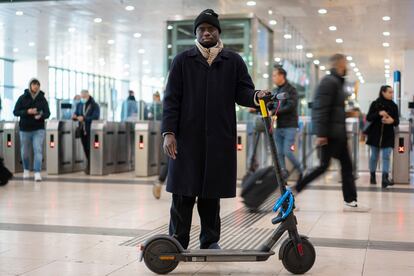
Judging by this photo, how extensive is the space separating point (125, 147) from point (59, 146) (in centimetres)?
151

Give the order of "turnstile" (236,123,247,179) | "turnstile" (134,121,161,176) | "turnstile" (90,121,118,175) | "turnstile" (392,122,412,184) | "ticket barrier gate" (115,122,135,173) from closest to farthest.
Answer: "turnstile" (392,122,412,184) < "turnstile" (236,123,247,179) < "turnstile" (134,121,161,176) < "turnstile" (90,121,118,175) < "ticket barrier gate" (115,122,135,173)

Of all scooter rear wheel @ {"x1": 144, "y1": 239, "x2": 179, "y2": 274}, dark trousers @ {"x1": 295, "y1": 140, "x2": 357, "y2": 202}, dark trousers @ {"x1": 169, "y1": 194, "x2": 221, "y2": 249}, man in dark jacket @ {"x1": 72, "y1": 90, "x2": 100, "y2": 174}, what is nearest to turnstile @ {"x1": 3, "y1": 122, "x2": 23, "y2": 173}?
man in dark jacket @ {"x1": 72, "y1": 90, "x2": 100, "y2": 174}

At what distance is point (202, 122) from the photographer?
426 cm

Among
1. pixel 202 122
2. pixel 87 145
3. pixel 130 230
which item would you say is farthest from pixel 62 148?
pixel 202 122

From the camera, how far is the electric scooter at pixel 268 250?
402 cm

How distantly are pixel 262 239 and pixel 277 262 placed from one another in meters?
0.90

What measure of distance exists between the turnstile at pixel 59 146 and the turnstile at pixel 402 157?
6.41m

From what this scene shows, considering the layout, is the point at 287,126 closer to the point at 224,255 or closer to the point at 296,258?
the point at 296,258

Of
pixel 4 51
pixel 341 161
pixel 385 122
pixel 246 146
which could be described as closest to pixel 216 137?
pixel 341 161

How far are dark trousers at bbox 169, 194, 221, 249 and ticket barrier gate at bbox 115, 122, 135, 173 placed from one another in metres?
8.70

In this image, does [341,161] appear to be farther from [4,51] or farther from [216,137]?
[4,51]

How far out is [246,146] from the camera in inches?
451

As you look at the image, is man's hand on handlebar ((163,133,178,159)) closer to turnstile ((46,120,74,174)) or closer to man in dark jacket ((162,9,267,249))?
man in dark jacket ((162,9,267,249))

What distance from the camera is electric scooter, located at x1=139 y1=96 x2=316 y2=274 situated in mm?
4016
